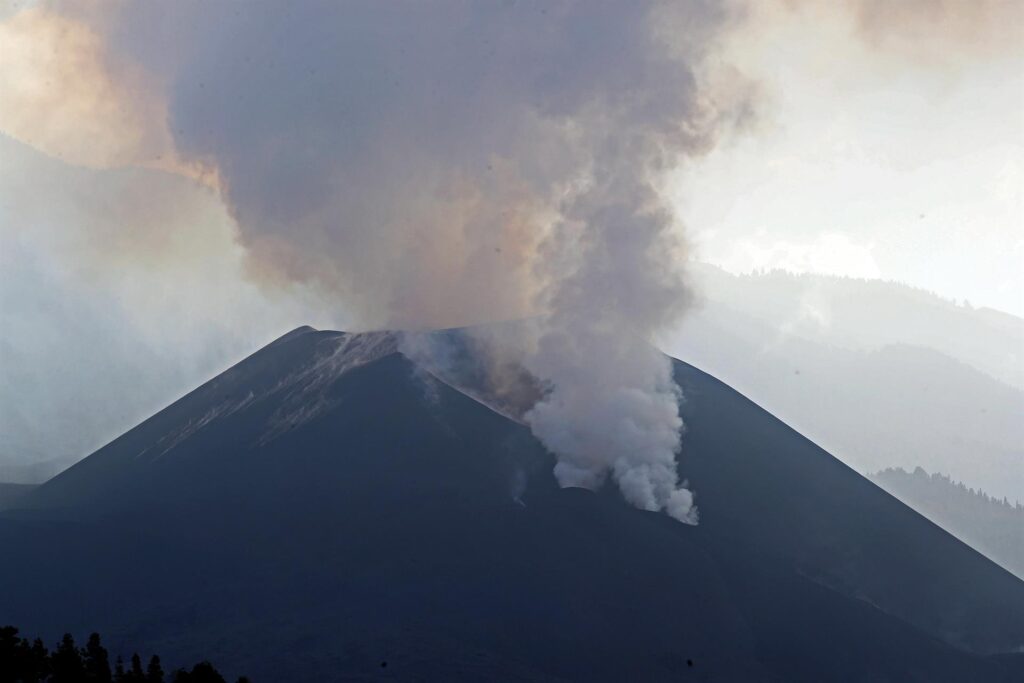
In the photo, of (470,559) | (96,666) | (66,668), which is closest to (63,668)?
(66,668)

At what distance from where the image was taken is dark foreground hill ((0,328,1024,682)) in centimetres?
7569

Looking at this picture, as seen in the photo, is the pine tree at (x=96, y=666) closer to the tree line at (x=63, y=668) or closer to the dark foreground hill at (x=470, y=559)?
the tree line at (x=63, y=668)

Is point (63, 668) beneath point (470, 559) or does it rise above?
beneath

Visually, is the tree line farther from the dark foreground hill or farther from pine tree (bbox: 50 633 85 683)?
the dark foreground hill

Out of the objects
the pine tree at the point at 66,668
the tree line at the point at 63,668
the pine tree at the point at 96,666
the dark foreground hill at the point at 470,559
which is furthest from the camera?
the dark foreground hill at the point at 470,559

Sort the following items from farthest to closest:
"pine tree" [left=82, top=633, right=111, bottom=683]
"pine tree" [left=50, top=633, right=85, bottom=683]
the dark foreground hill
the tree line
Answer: the dark foreground hill < "pine tree" [left=82, top=633, right=111, bottom=683] < "pine tree" [left=50, top=633, right=85, bottom=683] < the tree line

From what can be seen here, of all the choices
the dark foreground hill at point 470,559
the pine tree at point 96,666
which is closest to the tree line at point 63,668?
the pine tree at point 96,666

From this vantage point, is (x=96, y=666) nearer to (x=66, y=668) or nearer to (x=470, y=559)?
(x=66, y=668)

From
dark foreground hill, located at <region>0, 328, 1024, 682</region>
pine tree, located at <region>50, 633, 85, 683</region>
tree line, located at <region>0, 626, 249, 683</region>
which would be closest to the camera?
tree line, located at <region>0, 626, 249, 683</region>

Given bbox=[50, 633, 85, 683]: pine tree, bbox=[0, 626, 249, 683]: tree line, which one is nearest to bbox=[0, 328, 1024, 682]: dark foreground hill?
bbox=[0, 626, 249, 683]: tree line

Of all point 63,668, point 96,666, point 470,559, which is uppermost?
point 470,559

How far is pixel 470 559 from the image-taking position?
8312 centimetres

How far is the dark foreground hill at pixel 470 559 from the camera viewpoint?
2980 inches

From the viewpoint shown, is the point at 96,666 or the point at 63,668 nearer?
the point at 63,668
